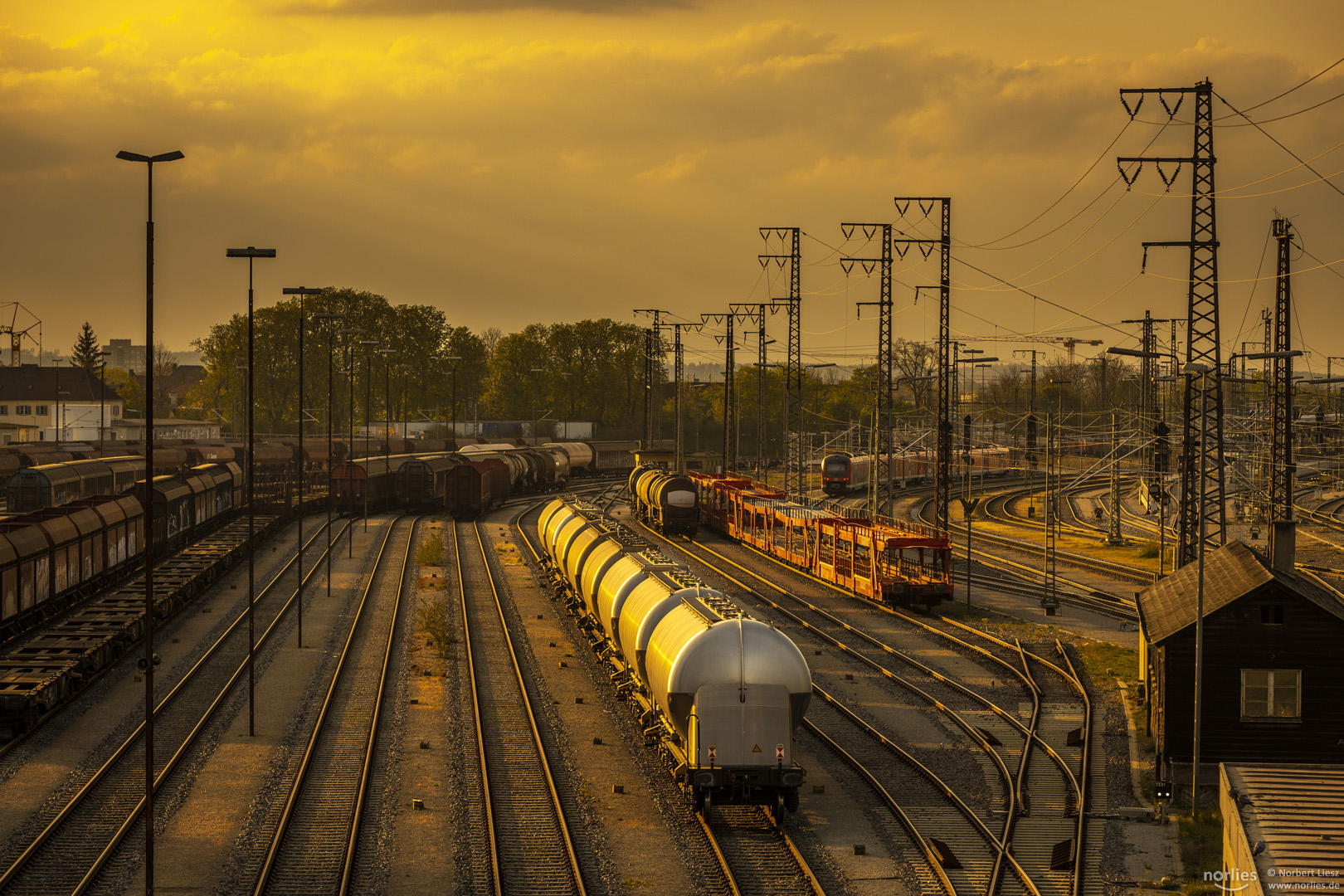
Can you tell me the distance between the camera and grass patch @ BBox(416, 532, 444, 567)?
54375 millimetres

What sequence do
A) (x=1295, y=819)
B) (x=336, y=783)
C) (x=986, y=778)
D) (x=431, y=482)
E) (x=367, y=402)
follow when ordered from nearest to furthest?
(x=1295, y=819) < (x=336, y=783) < (x=986, y=778) < (x=431, y=482) < (x=367, y=402)

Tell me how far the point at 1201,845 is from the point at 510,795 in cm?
1236

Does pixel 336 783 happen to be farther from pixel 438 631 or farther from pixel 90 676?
pixel 438 631

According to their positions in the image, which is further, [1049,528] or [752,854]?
[1049,528]

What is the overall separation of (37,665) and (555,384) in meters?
126

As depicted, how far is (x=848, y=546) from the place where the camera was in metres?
47.8

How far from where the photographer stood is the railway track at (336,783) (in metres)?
18.8

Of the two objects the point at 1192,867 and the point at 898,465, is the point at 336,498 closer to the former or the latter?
the point at 898,465

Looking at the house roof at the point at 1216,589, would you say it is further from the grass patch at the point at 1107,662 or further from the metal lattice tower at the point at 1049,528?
the metal lattice tower at the point at 1049,528

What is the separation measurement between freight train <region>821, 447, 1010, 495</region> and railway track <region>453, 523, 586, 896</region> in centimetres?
5832

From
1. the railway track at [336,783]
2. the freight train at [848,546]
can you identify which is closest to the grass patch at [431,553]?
the railway track at [336,783]

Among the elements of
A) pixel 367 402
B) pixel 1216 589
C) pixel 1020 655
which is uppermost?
pixel 367 402

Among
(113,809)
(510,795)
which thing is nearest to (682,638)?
(510,795)

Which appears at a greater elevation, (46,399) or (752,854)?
(46,399)
